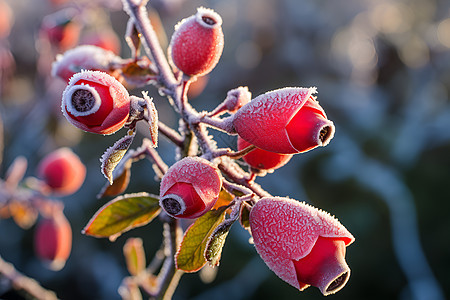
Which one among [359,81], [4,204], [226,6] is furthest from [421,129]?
[4,204]

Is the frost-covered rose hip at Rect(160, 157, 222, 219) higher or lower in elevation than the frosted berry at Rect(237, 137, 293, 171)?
higher

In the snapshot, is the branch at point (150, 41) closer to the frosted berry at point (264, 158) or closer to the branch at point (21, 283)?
the frosted berry at point (264, 158)

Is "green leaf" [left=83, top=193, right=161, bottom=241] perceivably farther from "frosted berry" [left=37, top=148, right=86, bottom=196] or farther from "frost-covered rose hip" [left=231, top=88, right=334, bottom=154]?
"frosted berry" [left=37, top=148, right=86, bottom=196]

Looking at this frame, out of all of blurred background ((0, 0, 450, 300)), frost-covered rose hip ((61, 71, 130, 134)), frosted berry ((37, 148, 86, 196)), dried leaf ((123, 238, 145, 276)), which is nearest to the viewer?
frost-covered rose hip ((61, 71, 130, 134))

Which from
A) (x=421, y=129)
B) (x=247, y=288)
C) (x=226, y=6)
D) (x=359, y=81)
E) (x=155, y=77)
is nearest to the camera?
(x=155, y=77)

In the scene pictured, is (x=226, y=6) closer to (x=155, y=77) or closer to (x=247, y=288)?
(x=247, y=288)

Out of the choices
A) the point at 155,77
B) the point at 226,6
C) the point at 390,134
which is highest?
the point at 155,77

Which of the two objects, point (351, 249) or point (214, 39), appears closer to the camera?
point (214, 39)

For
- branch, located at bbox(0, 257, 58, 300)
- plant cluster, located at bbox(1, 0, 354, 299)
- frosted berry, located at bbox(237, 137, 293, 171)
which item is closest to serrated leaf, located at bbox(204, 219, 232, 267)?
plant cluster, located at bbox(1, 0, 354, 299)
